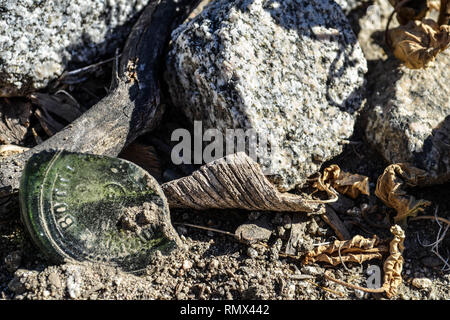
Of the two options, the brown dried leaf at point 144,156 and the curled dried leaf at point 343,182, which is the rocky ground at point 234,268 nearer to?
the curled dried leaf at point 343,182

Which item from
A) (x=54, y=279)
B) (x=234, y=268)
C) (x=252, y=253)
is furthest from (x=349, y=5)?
(x=54, y=279)

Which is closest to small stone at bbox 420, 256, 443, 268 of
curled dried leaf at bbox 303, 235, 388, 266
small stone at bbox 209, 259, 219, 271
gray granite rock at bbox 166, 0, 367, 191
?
curled dried leaf at bbox 303, 235, 388, 266

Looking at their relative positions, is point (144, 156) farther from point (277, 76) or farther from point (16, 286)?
point (16, 286)

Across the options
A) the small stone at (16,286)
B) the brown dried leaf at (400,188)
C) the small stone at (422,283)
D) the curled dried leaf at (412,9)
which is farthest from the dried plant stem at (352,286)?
the curled dried leaf at (412,9)

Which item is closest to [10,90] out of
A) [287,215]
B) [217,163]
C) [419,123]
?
[217,163]

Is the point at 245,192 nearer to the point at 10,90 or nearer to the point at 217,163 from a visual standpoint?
the point at 217,163

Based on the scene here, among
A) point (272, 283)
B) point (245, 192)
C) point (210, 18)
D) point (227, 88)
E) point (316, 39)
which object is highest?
point (210, 18)
